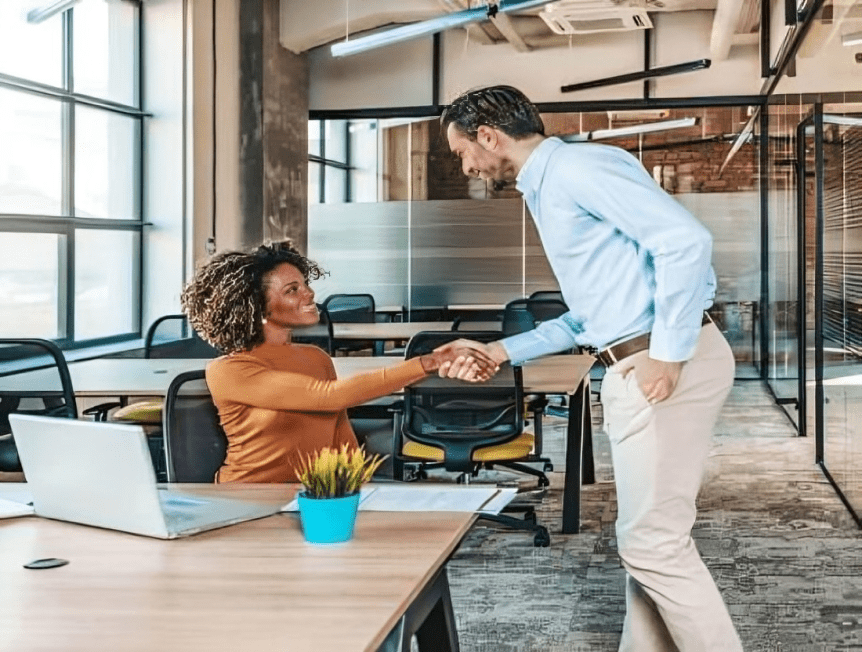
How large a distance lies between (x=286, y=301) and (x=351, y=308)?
7.42 m

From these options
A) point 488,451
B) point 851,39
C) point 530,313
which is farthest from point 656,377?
point 530,313

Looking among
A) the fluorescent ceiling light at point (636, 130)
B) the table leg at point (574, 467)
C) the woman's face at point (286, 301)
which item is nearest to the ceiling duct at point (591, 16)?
the fluorescent ceiling light at point (636, 130)

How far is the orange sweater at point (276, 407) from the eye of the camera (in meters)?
Answer: 2.85

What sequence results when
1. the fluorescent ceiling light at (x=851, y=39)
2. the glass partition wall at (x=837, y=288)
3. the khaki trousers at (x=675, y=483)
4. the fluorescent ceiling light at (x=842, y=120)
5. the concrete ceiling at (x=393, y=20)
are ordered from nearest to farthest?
the khaki trousers at (x=675, y=483), the fluorescent ceiling light at (x=851, y=39), the fluorescent ceiling light at (x=842, y=120), the glass partition wall at (x=837, y=288), the concrete ceiling at (x=393, y=20)

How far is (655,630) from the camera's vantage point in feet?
9.58

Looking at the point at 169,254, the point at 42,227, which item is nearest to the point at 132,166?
the point at 169,254

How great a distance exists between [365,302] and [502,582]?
617cm

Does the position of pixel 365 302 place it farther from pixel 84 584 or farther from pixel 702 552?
pixel 84 584

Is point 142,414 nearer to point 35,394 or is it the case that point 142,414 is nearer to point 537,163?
point 35,394

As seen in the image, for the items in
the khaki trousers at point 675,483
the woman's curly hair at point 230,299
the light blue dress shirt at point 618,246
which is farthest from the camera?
the woman's curly hair at point 230,299

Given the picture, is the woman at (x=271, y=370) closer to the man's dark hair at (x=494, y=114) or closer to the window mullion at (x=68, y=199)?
the man's dark hair at (x=494, y=114)

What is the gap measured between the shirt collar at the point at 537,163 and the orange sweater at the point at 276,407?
0.50m

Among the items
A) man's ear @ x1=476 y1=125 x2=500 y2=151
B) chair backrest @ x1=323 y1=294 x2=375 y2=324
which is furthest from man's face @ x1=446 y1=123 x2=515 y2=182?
chair backrest @ x1=323 y1=294 x2=375 y2=324

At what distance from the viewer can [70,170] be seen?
308 inches
